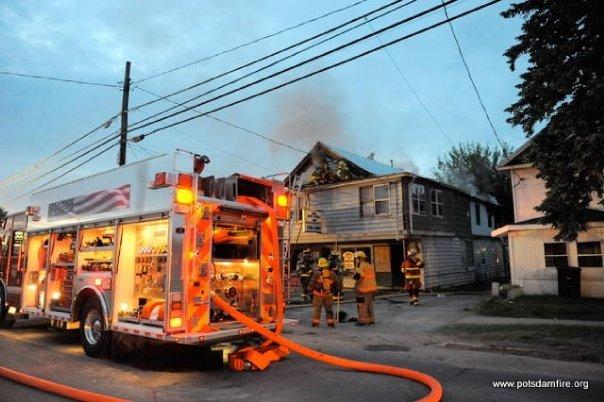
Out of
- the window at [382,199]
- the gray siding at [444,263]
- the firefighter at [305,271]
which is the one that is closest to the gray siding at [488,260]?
the gray siding at [444,263]

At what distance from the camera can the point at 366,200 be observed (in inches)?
872

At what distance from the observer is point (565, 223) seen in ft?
33.5

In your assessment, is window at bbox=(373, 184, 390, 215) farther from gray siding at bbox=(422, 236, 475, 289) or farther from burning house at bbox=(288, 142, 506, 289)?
gray siding at bbox=(422, 236, 475, 289)

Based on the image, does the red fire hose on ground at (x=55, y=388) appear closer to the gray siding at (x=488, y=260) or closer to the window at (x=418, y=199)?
the window at (x=418, y=199)

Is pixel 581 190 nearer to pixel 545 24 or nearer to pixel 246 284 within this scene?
pixel 545 24

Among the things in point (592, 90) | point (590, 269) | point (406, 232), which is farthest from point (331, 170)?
point (592, 90)

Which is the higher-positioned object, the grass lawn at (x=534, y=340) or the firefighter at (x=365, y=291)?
the firefighter at (x=365, y=291)

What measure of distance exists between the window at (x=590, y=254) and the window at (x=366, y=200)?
876cm

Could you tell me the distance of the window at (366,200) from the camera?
22.0 meters

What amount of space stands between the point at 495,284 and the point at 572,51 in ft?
30.4

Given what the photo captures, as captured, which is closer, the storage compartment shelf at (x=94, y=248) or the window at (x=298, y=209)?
the storage compartment shelf at (x=94, y=248)

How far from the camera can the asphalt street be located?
534 cm

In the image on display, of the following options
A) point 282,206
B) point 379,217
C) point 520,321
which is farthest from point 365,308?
point 379,217

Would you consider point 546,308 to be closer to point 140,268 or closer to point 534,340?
point 534,340
